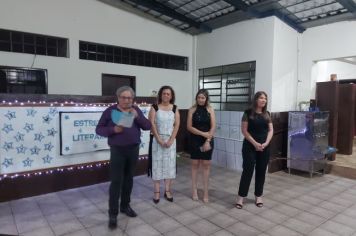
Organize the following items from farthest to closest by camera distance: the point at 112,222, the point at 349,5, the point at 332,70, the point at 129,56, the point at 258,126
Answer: the point at 332,70
the point at 129,56
the point at 349,5
the point at 258,126
the point at 112,222

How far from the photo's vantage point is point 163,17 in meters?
5.51

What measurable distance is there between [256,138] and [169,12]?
3348 millimetres

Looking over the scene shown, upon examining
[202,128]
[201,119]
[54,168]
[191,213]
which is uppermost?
[201,119]

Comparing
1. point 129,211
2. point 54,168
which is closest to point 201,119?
point 129,211

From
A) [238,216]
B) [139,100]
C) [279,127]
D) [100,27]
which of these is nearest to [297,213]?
[238,216]

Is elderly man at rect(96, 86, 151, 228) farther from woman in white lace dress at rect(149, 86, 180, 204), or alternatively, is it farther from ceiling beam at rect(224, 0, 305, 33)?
ceiling beam at rect(224, 0, 305, 33)

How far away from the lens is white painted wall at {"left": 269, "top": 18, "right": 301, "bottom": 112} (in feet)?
14.5

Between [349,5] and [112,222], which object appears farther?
[349,5]

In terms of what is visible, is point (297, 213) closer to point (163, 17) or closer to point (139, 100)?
point (139, 100)

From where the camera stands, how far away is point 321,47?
4.78 metres

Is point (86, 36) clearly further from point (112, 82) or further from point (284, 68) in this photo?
point (284, 68)

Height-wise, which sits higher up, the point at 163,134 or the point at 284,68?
the point at 284,68

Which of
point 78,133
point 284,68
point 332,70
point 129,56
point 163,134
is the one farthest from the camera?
point 332,70

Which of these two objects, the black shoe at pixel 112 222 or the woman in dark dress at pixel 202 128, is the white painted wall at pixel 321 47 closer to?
the woman in dark dress at pixel 202 128
